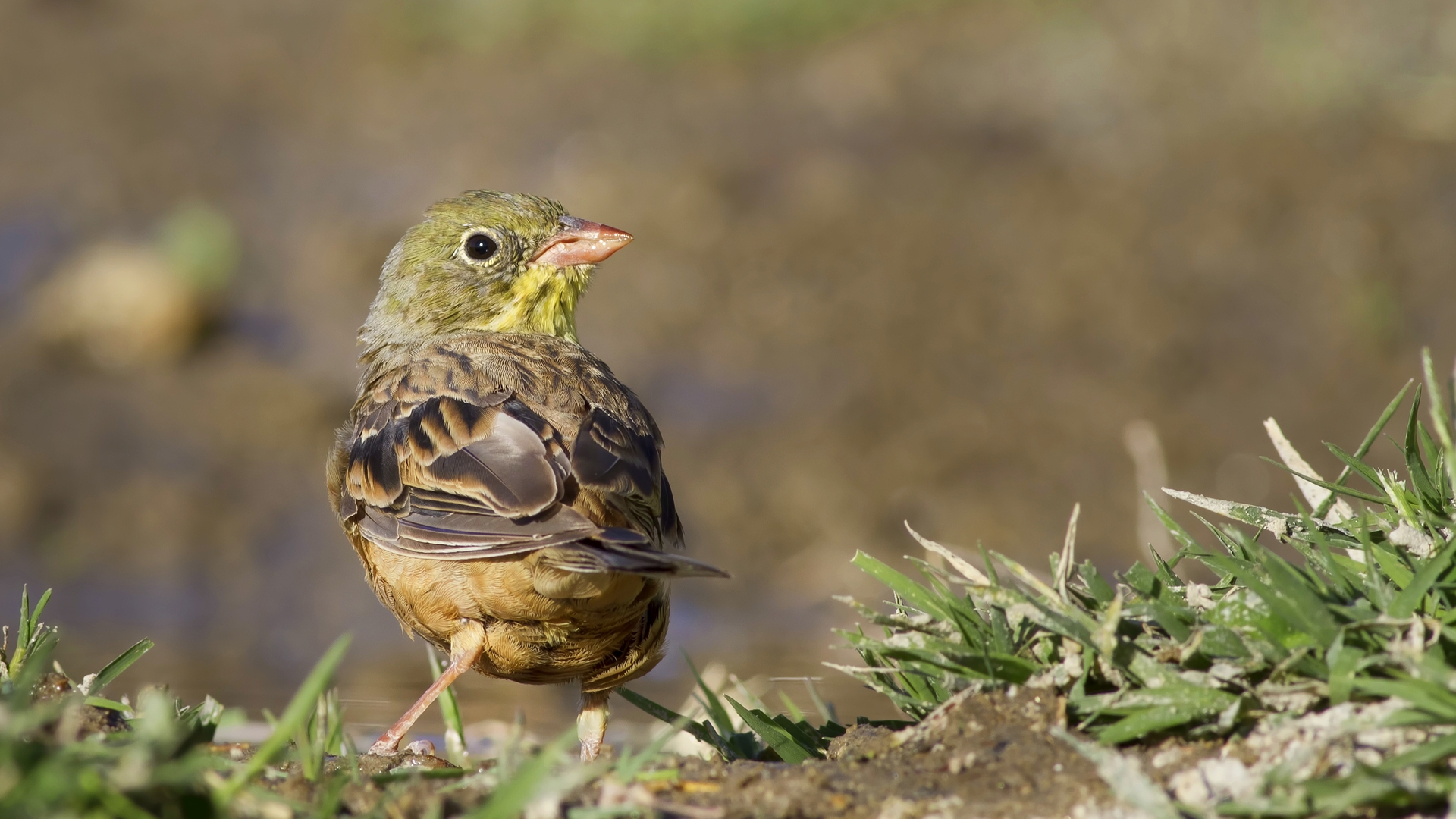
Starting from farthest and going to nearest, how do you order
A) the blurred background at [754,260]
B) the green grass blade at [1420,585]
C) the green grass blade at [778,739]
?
the blurred background at [754,260] < the green grass blade at [778,739] < the green grass blade at [1420,585]

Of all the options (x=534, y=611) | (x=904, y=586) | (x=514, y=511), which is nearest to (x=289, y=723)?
(x=904, y=586)

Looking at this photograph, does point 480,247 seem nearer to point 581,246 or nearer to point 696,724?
point 581,246

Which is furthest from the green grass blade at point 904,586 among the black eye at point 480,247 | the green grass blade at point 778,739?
the black eye at point 480,247

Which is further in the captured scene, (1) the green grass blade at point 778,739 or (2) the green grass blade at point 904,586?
(1) the green grass blade at point 778,739

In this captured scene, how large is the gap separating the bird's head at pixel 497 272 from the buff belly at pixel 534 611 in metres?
1.40

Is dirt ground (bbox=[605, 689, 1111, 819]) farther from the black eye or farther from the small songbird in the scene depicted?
the black eye

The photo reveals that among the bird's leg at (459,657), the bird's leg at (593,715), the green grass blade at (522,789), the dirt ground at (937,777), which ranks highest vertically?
the green grass blade at (522,789)

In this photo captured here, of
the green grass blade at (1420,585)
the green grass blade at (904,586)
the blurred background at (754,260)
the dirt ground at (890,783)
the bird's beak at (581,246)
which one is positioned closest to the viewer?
the dirt ground at (890,783)

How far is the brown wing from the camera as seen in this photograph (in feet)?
Result: 12.6

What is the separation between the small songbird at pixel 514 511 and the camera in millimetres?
3936

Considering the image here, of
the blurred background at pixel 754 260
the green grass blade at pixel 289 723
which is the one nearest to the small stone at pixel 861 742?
the green grass blade at pixel 289 723

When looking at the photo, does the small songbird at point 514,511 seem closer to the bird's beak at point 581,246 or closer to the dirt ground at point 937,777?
the bird's beak at point 581,246

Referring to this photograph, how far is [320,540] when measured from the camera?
10.8 metres

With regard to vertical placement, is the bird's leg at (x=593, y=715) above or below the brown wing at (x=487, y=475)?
below
